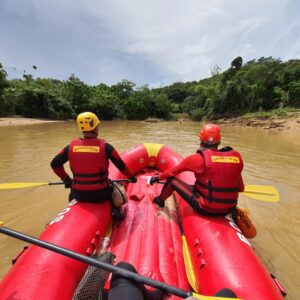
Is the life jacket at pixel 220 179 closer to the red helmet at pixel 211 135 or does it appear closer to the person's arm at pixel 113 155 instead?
the red helmet at pixel 211 135

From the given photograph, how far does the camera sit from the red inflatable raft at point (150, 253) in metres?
1.62

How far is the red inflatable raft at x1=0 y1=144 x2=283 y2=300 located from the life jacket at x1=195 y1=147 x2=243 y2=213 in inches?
6.1

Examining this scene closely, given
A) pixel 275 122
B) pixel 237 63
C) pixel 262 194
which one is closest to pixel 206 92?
pixel 237 63

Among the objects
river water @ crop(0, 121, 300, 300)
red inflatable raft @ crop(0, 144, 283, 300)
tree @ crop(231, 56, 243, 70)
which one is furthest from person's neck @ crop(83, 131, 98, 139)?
tree @ crop(231, 56, 243, 70)

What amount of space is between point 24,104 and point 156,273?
80.3 ft

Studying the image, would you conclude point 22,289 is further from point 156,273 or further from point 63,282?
point 156,273

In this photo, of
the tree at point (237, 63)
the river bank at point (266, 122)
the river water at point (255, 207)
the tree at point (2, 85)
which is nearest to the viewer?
the river water at point (255, 207)

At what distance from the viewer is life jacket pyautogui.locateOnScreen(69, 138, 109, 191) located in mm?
2483

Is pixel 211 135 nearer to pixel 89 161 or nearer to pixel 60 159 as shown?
pixel 89 161

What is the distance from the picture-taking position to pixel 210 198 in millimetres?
2387

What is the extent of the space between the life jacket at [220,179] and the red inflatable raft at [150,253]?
16 centimetres

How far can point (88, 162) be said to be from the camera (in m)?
2.48

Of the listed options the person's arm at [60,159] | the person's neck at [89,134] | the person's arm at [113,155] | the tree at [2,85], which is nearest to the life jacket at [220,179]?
the person's arm at [113,155]

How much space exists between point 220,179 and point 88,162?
1283 millimetres
